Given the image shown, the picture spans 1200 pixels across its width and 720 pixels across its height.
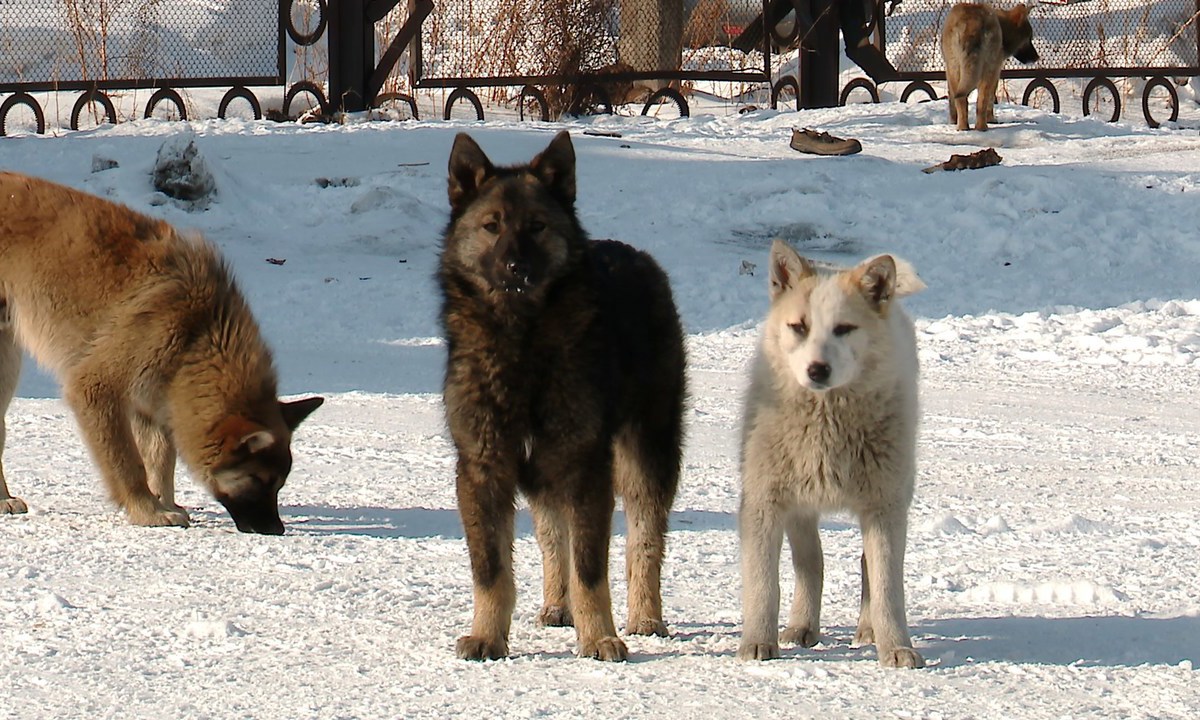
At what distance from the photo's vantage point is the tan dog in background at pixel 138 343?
650 centimetres

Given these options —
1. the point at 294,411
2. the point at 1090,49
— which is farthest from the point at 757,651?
the point at 1090,49

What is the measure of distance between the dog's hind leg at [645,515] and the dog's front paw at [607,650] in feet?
1.13

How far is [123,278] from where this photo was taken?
6.64 meters

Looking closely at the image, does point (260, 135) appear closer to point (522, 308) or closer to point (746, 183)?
point (746, 183)

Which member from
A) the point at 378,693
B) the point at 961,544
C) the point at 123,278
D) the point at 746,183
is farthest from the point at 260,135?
the point at 378,693

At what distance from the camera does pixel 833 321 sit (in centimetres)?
452

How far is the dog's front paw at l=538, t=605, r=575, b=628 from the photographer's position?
5.10 meters

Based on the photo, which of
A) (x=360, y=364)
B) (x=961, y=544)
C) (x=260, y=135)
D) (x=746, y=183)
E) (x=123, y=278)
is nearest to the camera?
(x=961, y=544)

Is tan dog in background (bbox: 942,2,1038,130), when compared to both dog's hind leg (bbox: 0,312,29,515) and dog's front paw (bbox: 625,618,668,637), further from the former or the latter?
dog's front paw (bbox: 625,618,668,637)

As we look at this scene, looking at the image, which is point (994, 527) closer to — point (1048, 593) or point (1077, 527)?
point (1077, 527)

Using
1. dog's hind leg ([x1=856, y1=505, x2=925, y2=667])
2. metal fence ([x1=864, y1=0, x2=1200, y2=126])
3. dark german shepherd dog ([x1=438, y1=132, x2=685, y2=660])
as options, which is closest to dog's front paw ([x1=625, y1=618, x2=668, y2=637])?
dark german shepherd dog ([x1=438, y1=132, x2=685, y2=660])

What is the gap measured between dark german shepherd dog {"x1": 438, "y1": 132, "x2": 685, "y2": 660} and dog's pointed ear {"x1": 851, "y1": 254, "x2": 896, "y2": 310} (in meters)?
0.75

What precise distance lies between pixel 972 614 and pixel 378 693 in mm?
1956

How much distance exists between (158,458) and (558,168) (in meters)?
2.78
